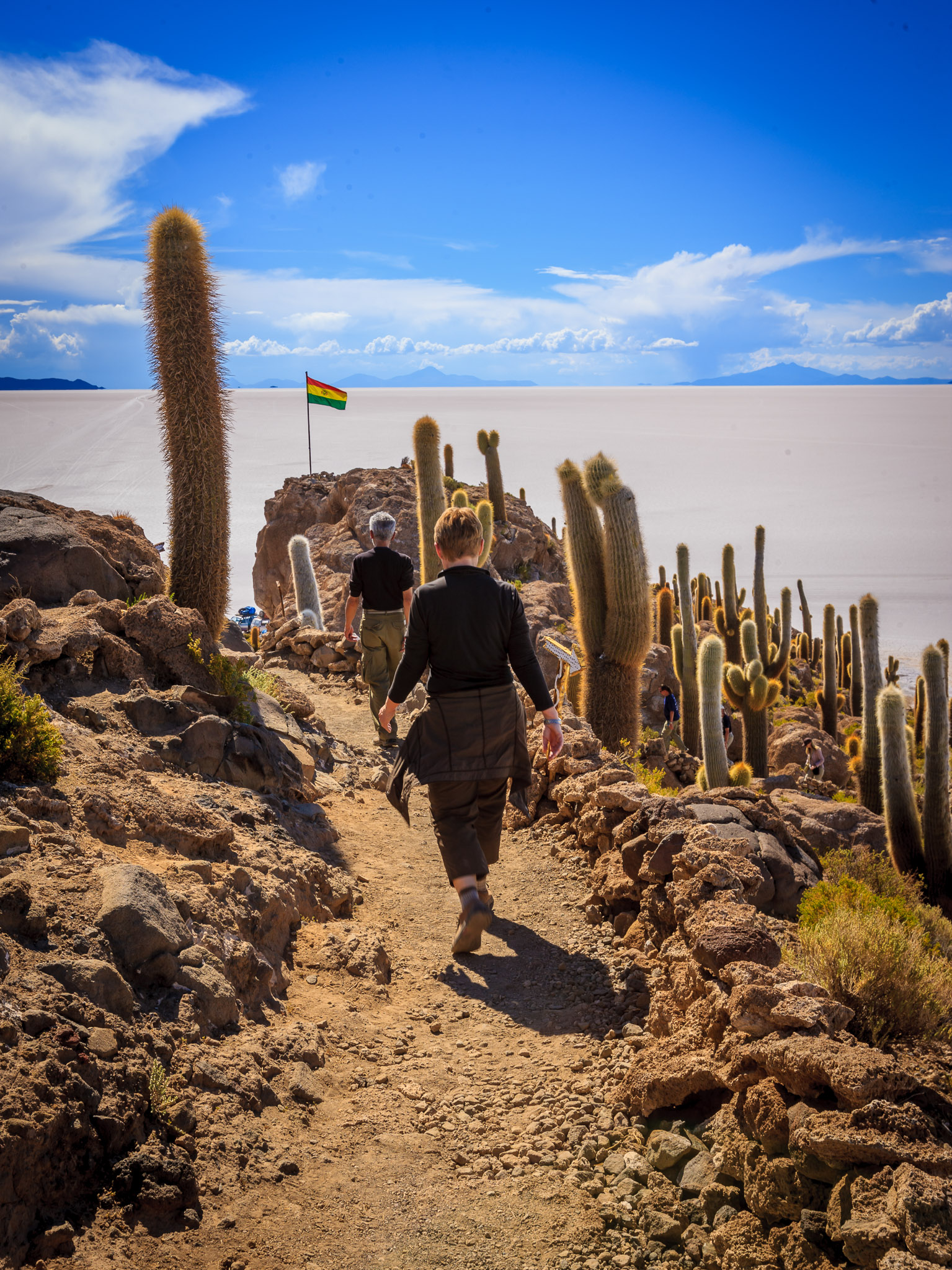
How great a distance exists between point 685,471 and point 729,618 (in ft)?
241

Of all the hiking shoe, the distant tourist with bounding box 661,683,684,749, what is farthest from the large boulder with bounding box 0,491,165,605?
the distant tourist with bounding box 661,683,684,749

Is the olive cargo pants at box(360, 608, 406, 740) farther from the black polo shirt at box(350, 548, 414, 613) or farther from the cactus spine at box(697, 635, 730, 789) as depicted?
the cactus spine at box(697, 635, 730, 789)

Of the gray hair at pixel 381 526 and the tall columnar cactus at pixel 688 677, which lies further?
the tall columnar cactus at pixel 688 677

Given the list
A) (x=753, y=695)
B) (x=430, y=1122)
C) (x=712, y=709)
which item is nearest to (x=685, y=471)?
(x=753, y=695)

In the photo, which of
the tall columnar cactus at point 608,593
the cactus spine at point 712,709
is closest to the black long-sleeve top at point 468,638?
the cactus spine at point 712,709

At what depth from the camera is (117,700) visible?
525 centimetres

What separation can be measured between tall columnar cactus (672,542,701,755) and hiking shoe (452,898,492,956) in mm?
12094

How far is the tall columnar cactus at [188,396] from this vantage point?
24.4ft

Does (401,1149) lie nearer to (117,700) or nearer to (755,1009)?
(755,1009)

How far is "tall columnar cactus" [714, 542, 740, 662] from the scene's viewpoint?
20.8 meters

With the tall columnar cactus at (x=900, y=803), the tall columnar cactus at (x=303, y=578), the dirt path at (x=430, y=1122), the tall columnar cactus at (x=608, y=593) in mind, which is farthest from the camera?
the tall columnar cactus at (x=303, y=578)

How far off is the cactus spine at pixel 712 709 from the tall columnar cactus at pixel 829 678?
13.8 metres

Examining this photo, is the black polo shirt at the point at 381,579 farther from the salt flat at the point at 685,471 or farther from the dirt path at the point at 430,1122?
the salt flat at the point at 685,471

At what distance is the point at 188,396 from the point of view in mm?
7520
